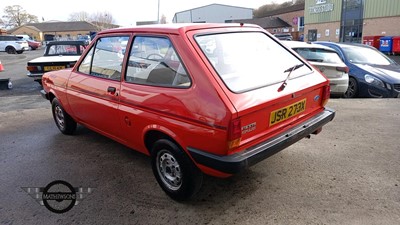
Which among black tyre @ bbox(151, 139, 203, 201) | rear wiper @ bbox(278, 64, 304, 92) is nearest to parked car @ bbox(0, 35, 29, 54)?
black tyre @ bbox(151, 139, 203, 201)

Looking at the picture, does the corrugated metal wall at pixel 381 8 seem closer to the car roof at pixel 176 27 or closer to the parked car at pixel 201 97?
the parked car at pixel 201 97

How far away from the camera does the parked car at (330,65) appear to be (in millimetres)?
7254

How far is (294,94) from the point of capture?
3.07 meters

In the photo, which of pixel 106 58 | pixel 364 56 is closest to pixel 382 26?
pixel 364 56

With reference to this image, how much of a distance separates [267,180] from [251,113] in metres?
1.14

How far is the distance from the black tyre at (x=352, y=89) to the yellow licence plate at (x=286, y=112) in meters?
5.39

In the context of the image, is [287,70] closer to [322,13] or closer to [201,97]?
[201,97]

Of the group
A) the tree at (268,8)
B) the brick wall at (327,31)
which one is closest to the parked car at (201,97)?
the brick wall at (327,31)

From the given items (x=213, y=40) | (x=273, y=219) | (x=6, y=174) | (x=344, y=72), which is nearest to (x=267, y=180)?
(x=273, y=219)

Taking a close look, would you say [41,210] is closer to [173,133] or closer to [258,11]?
[173,133]

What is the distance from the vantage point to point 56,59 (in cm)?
958

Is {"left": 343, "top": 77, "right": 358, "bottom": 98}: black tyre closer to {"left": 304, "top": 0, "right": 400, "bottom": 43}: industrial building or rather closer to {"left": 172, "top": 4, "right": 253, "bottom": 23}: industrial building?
{"left": 304, "top": 0, "right": 400, "bottom": 43}: industrial building

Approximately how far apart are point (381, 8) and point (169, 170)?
3418cm

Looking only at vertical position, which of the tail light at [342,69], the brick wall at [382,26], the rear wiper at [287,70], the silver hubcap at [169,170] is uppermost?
the brick wall at [382,26]
